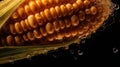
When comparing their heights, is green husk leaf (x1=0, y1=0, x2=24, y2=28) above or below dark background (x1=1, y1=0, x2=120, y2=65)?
above

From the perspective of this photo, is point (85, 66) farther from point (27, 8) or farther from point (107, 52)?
point (27, 8)

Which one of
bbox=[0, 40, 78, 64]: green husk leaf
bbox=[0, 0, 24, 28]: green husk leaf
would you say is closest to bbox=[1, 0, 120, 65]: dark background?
bbox=[0, 40, 78, 64]: green husk leaf

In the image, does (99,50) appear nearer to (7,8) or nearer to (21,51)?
(21,51)

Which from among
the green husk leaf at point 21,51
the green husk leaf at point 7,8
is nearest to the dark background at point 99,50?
the green husk leaf at point 21,51

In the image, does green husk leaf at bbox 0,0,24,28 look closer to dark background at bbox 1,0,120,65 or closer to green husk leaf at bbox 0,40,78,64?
green husk leaf at bbox 0,40,78,64

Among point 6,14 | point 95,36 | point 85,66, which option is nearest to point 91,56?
point 85,66

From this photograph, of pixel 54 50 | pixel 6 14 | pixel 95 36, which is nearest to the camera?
pixel 6 14

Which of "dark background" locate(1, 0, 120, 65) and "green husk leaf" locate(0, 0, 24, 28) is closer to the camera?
"green husk leaf" locate(0, 0, 24, 28)
